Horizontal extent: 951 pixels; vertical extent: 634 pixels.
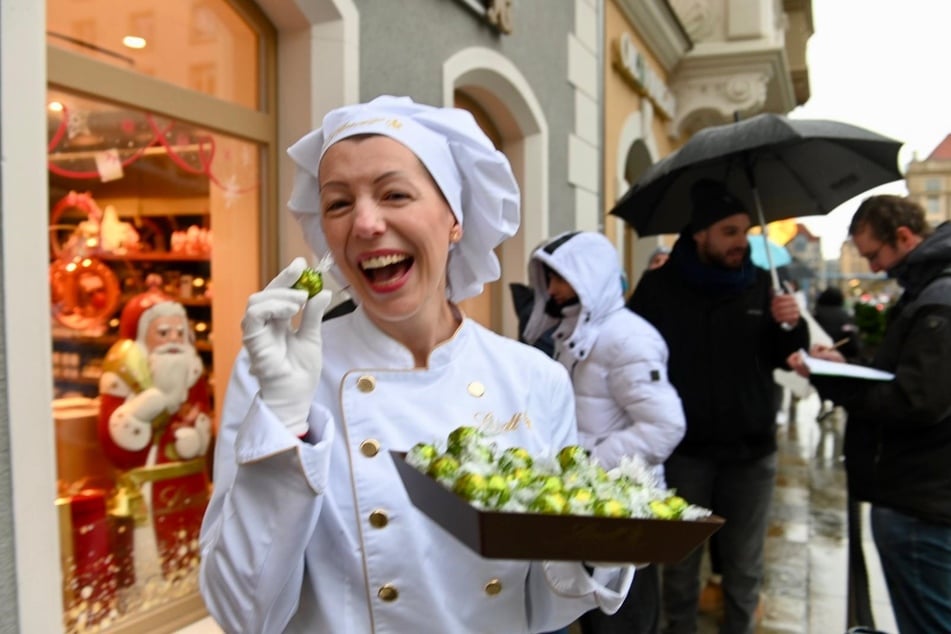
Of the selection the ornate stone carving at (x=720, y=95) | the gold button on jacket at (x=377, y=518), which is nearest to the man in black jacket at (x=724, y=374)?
the gold button on jacket at (x=377, y=518)

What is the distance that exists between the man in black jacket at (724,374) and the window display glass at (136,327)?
6.15 ft

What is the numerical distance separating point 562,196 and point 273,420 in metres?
5.30

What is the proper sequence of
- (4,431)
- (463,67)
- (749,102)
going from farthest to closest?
(749,102)
(463,67)
(4,431)

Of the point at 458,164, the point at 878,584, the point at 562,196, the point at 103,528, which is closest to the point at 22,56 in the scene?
the point at 458,164

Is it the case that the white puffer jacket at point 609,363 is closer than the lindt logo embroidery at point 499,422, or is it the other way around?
the lindt logo embroidery at point 499,422

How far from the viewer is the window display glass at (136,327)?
279 centimetres

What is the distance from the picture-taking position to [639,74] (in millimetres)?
8211

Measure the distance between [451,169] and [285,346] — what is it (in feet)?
1.75

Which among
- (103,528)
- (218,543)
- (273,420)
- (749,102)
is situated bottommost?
(103,528)

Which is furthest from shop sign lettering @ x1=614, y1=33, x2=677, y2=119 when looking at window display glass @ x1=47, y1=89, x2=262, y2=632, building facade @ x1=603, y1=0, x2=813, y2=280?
window display glass @ x1=47, y1=89, x2=262, y2=632

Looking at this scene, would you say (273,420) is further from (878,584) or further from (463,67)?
(878,584)

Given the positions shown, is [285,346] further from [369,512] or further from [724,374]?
[724,374]

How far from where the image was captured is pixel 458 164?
1600 mm

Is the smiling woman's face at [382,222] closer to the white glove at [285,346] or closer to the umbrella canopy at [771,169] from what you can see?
the white glove at [285,346]
